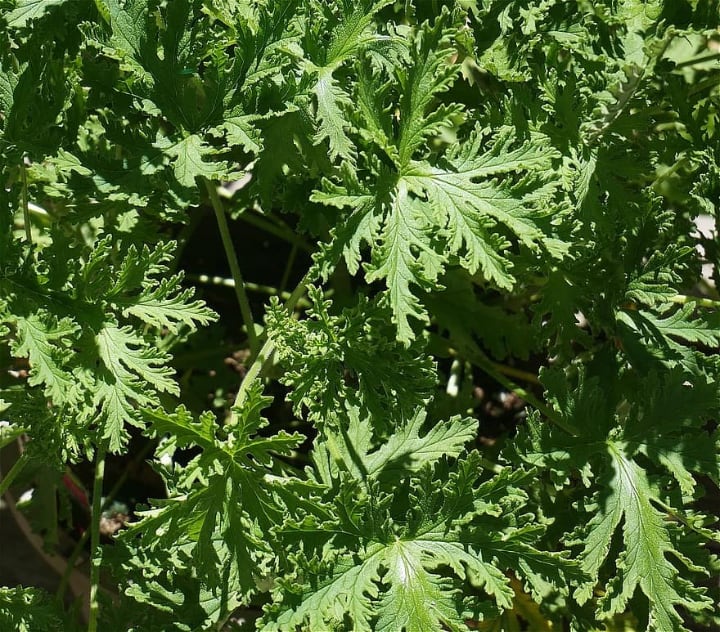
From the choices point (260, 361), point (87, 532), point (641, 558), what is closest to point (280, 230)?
point (260, 361)

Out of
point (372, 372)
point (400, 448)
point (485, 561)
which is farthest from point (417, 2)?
point (485, 561)

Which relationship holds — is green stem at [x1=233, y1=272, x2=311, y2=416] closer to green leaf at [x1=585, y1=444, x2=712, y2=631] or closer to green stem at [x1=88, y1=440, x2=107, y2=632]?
green stem at [x1=88, y1=440, x2=107, y2=632]

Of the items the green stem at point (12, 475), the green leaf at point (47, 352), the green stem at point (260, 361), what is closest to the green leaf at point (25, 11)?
the green leaf at point (47, 352)

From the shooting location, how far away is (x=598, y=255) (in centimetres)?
147

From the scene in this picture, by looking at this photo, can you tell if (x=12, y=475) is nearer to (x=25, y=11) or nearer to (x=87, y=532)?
(x=87, y=532)

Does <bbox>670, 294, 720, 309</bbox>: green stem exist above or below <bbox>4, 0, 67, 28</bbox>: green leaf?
below

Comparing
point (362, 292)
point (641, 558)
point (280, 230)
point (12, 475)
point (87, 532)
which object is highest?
point (362, 292)

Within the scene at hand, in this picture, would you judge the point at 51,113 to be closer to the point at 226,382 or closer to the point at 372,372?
the point at 372,372

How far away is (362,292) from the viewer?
1331 millimetres

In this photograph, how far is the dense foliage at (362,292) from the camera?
121 centimetres

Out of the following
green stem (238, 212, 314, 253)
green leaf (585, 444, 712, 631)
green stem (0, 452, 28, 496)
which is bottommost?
green leaf (585, 444, 712, 631)

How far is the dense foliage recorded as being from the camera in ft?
3.97

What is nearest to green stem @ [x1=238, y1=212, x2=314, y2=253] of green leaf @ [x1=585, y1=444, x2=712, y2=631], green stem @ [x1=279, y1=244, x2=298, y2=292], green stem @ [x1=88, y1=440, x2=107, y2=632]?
green stem @ [x1=279, y1=244, x2=298, y2=292]

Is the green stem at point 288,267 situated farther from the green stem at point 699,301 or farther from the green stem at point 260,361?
the green stem at point 699,301
